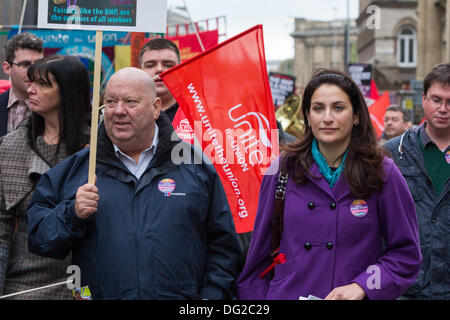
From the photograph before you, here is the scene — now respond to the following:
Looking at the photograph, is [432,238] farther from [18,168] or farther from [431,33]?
[431,33]

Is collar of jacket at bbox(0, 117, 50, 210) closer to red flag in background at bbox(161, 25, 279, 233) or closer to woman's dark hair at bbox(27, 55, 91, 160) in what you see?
woman's dark hair at bbox(27, 55, 91, 160)

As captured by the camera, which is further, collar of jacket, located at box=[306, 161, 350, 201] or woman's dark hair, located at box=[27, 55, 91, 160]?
woman's dark hair, located at box=[27, 55, 91, 160]

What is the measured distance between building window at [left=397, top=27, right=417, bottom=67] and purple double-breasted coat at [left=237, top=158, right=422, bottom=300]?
54.7 meters

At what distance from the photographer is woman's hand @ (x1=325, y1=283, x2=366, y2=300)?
3.42 meters

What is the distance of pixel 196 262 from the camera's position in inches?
146

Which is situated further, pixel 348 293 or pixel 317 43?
pixel 317 43

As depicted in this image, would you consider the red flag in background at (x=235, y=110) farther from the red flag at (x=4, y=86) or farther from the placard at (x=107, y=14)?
the red flag at (x=4, y=86)

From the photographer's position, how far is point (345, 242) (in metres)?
3.56

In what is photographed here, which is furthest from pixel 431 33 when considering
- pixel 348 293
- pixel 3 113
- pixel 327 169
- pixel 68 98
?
pixel 348 293

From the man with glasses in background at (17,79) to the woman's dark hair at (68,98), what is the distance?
1.18 metres

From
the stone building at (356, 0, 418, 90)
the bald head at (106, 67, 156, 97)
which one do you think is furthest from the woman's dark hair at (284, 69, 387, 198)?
the stone building at (356, 0, 418, 90)

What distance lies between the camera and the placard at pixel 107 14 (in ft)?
12.6

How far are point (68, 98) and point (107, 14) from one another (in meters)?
0.72
